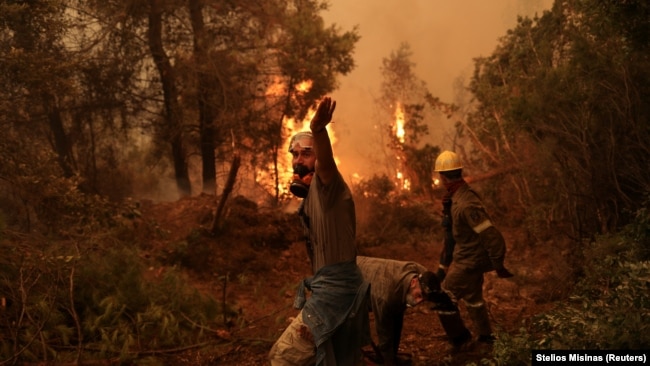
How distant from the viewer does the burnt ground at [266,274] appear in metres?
4.98

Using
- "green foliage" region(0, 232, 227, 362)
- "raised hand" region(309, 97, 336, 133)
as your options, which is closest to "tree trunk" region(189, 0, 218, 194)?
"green foliage" region(0, 232, 227, 362)

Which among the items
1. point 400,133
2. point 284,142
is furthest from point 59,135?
point 400,133

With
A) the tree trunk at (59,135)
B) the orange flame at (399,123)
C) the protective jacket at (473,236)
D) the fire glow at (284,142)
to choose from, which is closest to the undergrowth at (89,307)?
the protective jacket at (473,236)

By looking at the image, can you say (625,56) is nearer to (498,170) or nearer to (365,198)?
(498,170)

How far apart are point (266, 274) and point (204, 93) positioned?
619 cm

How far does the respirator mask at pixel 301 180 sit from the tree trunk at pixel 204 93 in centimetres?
984

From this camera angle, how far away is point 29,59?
25.6 ft

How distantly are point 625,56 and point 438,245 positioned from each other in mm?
4740

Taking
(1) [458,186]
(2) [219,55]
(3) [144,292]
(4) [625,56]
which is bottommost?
(3) [144,292]

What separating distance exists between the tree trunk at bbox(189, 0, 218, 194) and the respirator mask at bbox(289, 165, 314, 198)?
9.84 metres

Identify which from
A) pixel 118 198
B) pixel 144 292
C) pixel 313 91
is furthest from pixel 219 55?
pixel 144 292

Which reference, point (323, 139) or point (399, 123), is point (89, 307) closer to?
point (323, 139)

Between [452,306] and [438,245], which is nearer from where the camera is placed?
[452,306]

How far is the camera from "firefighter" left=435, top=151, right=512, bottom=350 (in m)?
4.35
